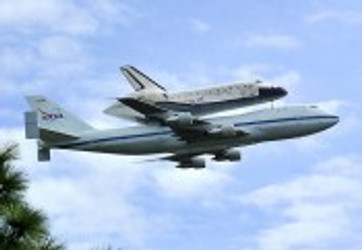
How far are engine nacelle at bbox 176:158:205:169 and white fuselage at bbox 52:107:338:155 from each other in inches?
105

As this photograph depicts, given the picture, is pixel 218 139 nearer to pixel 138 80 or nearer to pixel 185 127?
pixel 185 127

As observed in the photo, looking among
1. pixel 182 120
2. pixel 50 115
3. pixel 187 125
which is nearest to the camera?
pixel 187 125

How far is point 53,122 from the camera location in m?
73.2

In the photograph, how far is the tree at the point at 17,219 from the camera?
19.2 metres

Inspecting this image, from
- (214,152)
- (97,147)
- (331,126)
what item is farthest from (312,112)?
(97,147)

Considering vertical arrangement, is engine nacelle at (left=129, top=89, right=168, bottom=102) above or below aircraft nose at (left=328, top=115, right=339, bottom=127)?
above

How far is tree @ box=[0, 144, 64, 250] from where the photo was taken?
63.1ft

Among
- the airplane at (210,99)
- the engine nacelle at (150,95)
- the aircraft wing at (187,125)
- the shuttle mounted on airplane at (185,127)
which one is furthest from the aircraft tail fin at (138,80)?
the aircraft wing at (187,125)

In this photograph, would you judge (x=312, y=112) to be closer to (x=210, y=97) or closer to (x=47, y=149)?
(x=210, y=97)

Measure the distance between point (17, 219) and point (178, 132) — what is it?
4943 centimetres

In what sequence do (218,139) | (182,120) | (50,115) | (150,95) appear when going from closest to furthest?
(218,139) < (182,120) < (50,115) < (150,95)

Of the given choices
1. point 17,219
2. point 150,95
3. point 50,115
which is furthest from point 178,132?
point 17,219

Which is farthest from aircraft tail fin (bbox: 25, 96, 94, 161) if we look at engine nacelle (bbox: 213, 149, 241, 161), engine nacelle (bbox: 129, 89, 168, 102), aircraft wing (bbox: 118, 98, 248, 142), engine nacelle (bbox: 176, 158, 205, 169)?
engine nacelle (bbox: 213, 149, 241, 161)

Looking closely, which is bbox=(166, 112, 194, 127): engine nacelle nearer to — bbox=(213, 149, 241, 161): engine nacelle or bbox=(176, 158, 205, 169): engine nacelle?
bbox=(213, 149, 241, 161): engine nacelle
